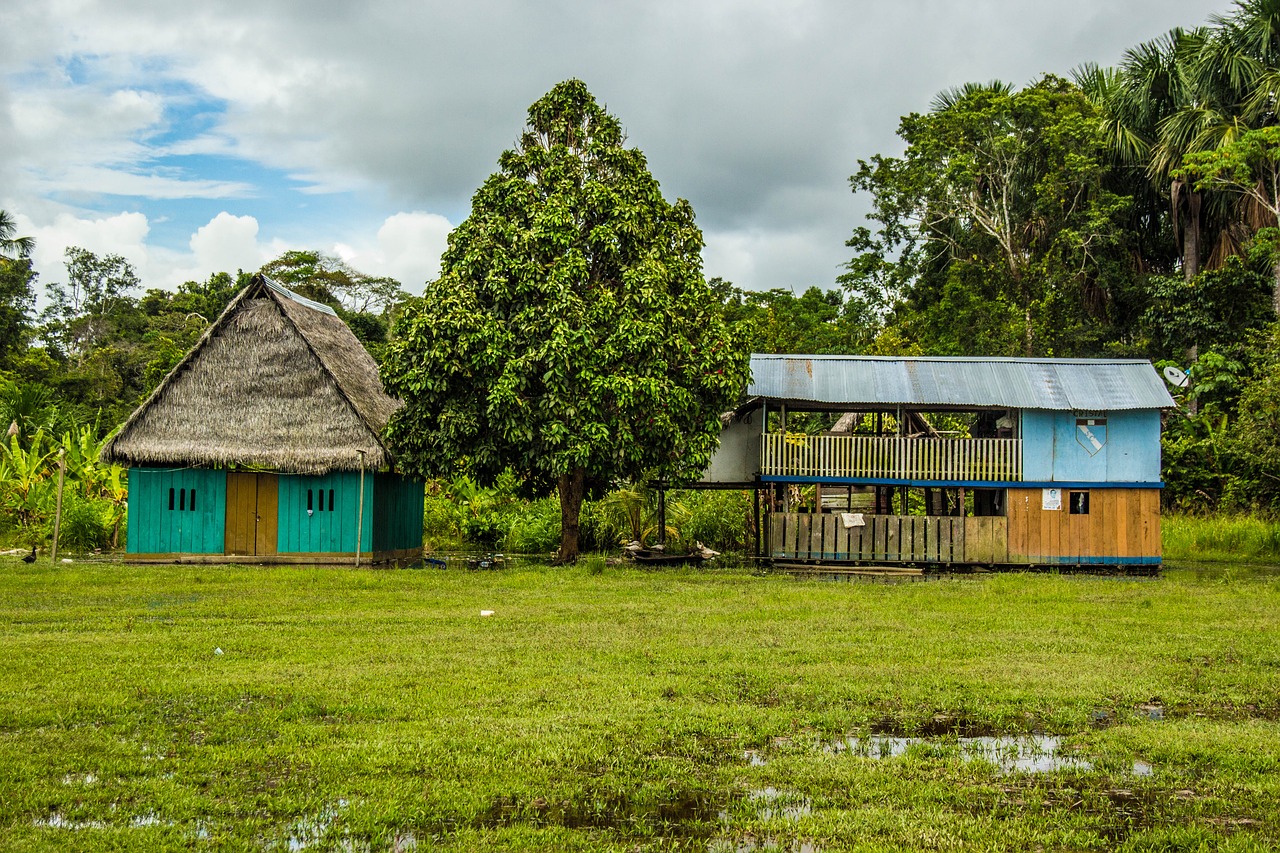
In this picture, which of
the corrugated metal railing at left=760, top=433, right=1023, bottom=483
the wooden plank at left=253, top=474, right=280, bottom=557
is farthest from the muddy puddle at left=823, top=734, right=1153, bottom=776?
the wooden plank at left=253, top=474, right=280, bottom=557

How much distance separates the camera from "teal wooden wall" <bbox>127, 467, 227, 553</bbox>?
20.7 metres

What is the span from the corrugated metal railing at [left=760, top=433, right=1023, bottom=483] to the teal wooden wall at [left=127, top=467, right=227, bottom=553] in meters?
10.7

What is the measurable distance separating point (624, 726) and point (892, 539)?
49.5 ft

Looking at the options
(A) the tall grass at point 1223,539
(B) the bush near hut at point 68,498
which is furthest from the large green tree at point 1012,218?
(B) the bush near hut at point 68,498

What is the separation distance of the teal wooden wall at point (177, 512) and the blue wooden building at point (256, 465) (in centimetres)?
2

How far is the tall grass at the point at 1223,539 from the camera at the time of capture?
24758 millimetres

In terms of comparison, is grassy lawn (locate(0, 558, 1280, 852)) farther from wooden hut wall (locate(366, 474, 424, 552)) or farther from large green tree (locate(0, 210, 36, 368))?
large green tree (locate(0, 210, 36, 368))

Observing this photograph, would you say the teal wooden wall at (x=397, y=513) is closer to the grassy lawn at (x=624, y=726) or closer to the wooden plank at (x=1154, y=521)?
the grassy lawn at (x=624, y=726)

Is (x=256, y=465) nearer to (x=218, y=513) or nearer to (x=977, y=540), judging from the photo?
(x=218, y=513)

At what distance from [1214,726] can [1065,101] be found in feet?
107

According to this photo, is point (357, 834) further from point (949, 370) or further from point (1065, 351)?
point (1065, 351)

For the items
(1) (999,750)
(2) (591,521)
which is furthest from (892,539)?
(1) (999,750)

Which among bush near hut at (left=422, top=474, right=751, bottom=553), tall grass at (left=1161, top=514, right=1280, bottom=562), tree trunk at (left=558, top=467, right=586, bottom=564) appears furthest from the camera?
bush near hut at (left=422, top=474, right=751, bottom=553)

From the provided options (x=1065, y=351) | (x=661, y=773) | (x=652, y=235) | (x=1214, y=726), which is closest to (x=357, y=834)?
(x=661, y=773)
